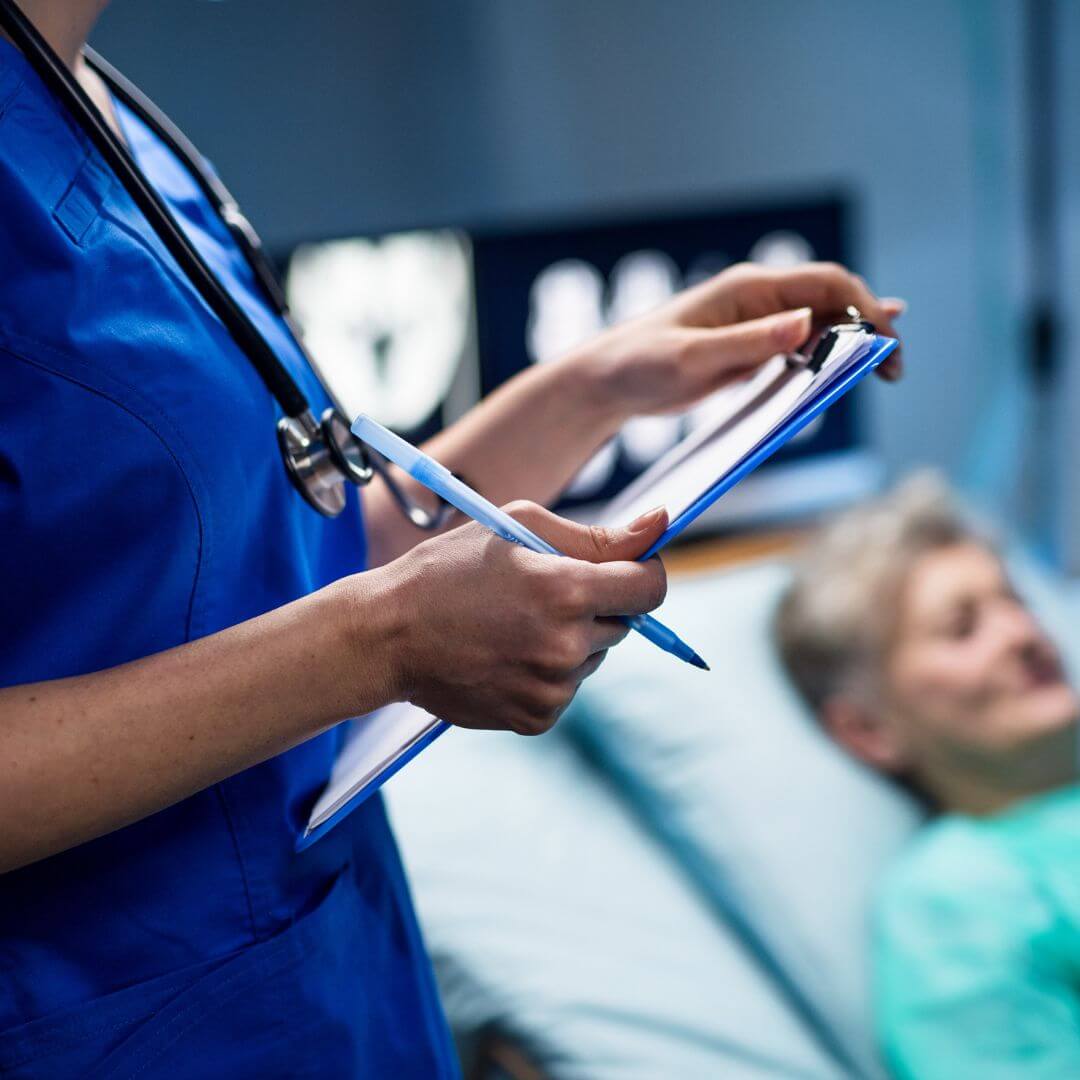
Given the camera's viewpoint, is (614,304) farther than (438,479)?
Yes

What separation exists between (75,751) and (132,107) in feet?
1.46

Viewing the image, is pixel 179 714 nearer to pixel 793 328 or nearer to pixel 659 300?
pixel 793 328

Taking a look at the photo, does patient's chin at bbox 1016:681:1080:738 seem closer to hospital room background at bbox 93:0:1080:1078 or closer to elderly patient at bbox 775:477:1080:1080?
elderly patient at bbox 775:477:1080:1080

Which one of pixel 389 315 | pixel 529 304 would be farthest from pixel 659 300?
pixel 389 315

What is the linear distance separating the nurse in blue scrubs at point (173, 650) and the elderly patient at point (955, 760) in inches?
28.2

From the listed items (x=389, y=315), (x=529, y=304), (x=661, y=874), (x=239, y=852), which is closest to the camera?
(x=239, y=852)

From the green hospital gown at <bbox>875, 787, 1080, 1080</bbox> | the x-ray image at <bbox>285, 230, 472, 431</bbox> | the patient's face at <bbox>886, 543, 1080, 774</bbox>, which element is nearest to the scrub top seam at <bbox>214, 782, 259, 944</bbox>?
the green hospital gown at <bbox>875, 787, 1080, 1080</bbox>

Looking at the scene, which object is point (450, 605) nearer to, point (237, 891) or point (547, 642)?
point (547, 642)

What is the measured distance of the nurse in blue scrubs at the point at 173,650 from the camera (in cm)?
55

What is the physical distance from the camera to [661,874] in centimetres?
139

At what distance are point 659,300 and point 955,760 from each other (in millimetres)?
908

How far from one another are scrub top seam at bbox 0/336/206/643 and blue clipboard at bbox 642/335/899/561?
0.71 ft

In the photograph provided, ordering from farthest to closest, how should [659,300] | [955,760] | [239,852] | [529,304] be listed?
[659,300]
[529,304]
[955,760]
[239,852]

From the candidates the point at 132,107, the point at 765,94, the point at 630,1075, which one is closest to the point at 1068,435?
the point at 765,94
